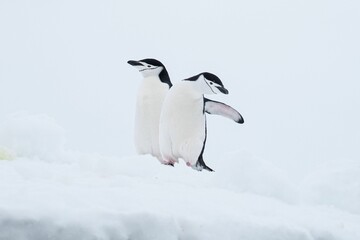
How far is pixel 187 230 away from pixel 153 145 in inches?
110

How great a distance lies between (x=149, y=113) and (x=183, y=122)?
0.36 meters

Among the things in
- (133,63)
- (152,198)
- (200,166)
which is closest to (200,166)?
(200,166)

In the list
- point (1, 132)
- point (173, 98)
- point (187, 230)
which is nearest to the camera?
point (187, 230)

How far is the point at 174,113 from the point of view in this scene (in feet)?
13.3

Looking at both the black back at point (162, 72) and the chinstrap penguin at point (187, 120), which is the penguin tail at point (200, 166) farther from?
the black back at point (162, 72)

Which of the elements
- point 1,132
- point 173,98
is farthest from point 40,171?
point 173,98

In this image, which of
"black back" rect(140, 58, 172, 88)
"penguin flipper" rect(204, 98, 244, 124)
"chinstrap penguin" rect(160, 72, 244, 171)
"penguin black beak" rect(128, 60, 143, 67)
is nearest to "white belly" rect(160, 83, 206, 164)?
"chinstrap penguin" rect(160, 72, 244, 171)

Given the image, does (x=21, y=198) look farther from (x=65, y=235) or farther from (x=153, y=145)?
(x=153, y=145)

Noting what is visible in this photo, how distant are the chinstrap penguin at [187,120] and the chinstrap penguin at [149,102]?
0.59 ft

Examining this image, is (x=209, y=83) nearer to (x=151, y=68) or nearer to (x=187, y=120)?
(x=187, y=120)

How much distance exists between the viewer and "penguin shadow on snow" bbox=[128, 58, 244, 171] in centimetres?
407

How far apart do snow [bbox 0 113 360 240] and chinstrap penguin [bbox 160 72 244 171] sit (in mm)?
824

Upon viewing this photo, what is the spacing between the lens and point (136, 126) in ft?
14.4

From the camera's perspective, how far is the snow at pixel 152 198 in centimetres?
144
